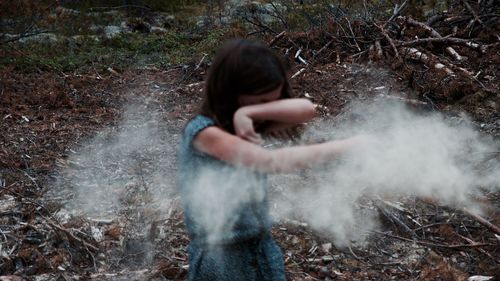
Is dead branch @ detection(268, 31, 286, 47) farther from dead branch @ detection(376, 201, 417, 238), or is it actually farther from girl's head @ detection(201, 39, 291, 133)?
girl's head @ detection(201, 39, 291, 133)

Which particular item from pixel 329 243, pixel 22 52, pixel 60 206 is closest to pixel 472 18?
pixel 329 243

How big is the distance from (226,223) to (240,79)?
1.78 feet

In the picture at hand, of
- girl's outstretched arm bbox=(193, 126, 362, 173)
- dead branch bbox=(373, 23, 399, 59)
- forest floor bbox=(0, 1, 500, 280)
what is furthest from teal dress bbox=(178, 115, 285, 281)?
dead branch bbox=(373, 23, 399, 59)

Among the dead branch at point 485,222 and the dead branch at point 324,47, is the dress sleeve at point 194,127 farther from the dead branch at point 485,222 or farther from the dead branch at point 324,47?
the dead branch at point 324,47

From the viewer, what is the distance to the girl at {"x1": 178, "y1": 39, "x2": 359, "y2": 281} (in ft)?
6.04

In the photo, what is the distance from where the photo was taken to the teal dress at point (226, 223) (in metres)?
1.99

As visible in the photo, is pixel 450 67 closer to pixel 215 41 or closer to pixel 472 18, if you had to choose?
pixel 472 18

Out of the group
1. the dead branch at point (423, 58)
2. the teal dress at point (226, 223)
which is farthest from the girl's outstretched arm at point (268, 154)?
the dead branch at point (423, 58)

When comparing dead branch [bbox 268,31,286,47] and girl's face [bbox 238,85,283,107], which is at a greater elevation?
girl's face [bbox 238,85,283,107]

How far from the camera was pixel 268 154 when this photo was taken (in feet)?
5.99

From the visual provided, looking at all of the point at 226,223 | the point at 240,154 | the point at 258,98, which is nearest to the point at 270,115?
the point at 258,98

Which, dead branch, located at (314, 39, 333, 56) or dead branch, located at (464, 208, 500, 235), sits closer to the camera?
dead branch, located at (464, 208, 500, 235)

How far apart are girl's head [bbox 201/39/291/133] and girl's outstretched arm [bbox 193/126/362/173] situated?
0.36ft

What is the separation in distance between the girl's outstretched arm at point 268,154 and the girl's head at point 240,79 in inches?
4.3
